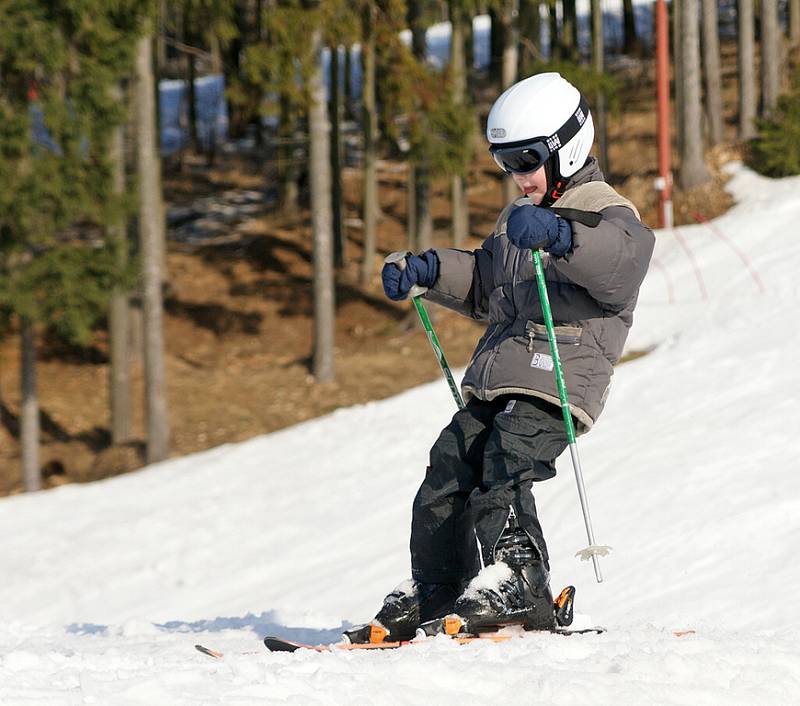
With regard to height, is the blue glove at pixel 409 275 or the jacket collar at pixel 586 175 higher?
the jacket collar at pixel 586 175

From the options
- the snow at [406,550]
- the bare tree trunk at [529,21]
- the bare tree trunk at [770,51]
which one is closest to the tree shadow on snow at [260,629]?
the snow at [406,550]

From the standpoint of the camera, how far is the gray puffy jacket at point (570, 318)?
4.65 meters

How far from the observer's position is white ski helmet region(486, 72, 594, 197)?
15.5 ft

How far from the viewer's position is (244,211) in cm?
3341

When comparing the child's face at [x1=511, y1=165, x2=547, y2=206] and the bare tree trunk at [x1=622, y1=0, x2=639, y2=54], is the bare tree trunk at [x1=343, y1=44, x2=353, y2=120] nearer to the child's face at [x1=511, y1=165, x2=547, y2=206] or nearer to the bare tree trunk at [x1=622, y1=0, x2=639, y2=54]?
the bare tree trunk at [x1=622, y1=0, x2=639, y2=54]

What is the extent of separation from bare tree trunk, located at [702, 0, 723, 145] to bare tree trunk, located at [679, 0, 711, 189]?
4436 millimetres

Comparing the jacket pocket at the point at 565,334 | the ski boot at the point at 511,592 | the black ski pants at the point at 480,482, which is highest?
the jacket pocket at the point at 565,334

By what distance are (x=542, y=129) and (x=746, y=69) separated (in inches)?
913

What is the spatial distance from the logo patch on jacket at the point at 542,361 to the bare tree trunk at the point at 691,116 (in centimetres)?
1770

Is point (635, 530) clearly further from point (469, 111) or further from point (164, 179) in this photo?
point (164, 179)

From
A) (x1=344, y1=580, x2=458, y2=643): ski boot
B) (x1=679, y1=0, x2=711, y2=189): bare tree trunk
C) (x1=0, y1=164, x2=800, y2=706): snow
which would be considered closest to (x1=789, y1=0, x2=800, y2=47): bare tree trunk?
(x1=679, y1=0, x2=711, y2=189): bare tree trunk

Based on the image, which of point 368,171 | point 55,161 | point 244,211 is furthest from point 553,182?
point 244,211

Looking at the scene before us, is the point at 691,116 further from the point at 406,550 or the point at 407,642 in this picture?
the point at 407,642

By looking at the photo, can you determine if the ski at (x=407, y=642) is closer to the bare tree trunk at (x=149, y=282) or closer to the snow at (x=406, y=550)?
the snow at (x=406, y=550)
